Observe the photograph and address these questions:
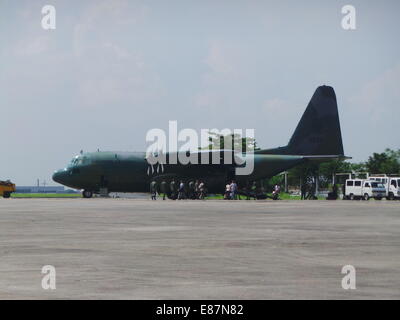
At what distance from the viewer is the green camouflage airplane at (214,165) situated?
68.0 metres

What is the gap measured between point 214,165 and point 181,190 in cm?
429

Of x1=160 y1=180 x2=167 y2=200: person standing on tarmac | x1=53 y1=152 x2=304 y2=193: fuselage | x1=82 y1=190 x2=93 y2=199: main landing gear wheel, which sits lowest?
x1=82 y1=190 x2=93 y2=199: main landing gear wheel

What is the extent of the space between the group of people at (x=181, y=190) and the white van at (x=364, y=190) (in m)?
16.5

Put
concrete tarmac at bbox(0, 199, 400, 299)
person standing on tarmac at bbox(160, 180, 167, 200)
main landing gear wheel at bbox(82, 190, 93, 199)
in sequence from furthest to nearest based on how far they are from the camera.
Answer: main landing gear wheel at bbox(82, 190, 93, 199)
person standing on tarmac at bbox(160, 180, 167, 200)
concrete tarmac at bbox(0, 199, 400, 299)

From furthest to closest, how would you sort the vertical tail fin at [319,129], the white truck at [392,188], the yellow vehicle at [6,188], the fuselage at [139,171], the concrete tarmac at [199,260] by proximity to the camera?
the yellow vehicle at [6,188]
the white truck at [392,188]
the vertical tail fin at [319,129]
the fuselage at [139,171]
the concrete tarmac at [199,260]

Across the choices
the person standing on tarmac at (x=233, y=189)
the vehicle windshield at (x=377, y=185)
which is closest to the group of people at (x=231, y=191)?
the person standing on tarmac at (x=233, y=189)

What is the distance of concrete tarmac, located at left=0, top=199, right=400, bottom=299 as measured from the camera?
1142 centimetres

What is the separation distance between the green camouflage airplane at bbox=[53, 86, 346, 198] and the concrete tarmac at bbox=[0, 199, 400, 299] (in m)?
41.4

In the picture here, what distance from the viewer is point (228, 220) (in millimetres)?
30312

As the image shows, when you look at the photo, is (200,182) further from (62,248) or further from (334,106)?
(62,248)

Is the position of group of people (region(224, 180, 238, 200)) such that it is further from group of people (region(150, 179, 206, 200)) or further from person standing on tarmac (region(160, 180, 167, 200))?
person standing on tarmac (region(160, 180, 167, 200))

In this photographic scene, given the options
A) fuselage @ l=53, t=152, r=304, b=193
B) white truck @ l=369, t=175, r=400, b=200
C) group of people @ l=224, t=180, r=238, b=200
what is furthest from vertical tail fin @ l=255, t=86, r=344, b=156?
white truck @ l=369, t=175, r=400, b=200

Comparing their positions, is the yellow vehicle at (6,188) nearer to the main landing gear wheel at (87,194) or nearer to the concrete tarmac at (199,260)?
the main landing gear wheel at (87,194)
